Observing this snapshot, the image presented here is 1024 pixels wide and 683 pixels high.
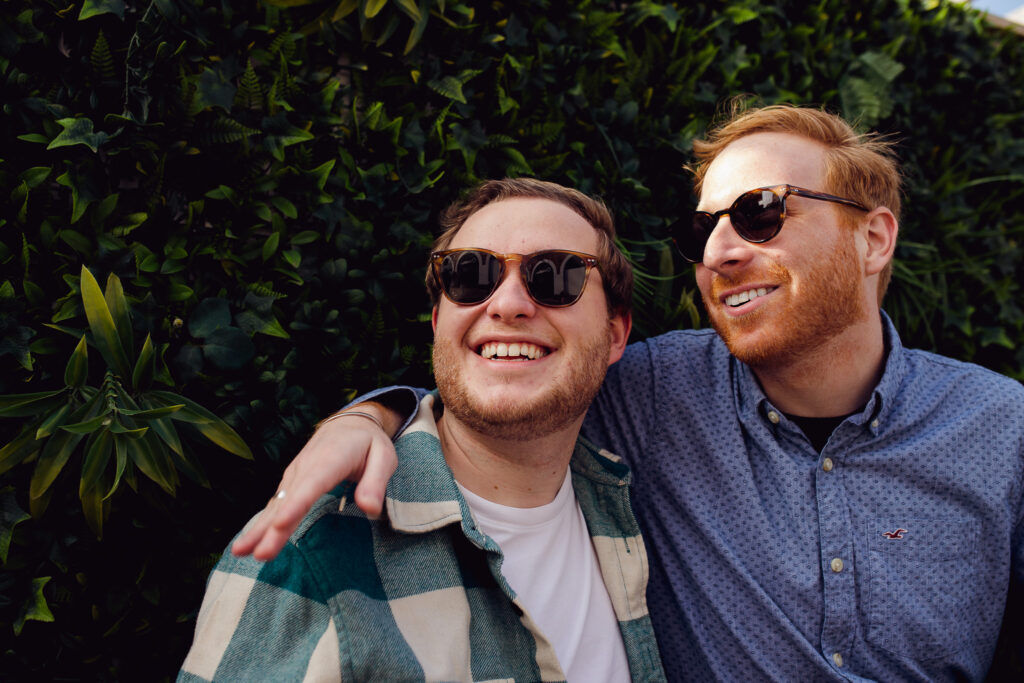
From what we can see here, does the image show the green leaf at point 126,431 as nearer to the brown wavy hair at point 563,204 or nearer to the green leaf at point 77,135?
the green leaf at point 77,135

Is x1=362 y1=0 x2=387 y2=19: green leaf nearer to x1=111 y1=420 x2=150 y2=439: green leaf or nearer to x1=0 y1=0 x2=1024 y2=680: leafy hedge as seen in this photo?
x1=0 y1=0 x2=1024 y2=680: leafy hedge

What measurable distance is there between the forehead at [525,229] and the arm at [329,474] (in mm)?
642

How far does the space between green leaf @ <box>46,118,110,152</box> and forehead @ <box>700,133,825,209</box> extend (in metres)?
2.04

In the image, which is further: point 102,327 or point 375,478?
point 102,327

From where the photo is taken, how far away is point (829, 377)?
6.93 feet

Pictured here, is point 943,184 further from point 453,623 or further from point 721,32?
point 453,623

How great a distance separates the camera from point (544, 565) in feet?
5.94

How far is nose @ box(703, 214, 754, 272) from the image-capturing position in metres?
2.10

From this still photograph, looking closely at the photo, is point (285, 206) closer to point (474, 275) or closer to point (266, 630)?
point (474, 275)

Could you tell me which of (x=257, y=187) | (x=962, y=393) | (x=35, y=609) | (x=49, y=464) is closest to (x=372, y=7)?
(x=257, y=187)

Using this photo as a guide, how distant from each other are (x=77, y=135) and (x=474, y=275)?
1195 millimetres

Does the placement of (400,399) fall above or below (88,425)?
below

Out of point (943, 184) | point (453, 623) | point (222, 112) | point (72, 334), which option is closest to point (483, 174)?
point (222, 112)

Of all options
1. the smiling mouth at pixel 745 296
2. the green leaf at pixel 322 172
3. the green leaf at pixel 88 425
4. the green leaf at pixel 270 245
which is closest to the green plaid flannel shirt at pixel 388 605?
the green leaf at pixel 88 425
